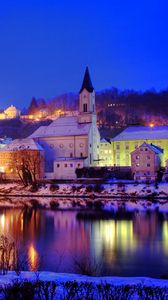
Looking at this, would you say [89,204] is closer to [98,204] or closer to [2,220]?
[98,204]

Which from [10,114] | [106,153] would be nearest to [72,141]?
[106,153]

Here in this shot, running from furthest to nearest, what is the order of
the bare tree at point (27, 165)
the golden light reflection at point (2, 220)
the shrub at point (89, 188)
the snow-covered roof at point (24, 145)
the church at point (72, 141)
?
1. the snow-covered roof at point (24, 145)
2. the church at point (72, 141)
3. the bare tree at point (27, 165)
4. the shrub at point (89, 188)
5. the golden light reflection at point (2, 220)

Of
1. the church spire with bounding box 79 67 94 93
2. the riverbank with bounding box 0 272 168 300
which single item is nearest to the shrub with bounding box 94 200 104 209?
the church spire with bounding box 79 67 94 93

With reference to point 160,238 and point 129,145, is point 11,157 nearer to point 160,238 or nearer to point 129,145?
point 129,145

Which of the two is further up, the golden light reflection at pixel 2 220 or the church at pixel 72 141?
the church at pixel 72 141

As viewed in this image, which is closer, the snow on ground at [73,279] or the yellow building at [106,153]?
the snow on ground at [73,279]

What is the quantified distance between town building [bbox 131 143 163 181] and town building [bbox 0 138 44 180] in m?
12.2

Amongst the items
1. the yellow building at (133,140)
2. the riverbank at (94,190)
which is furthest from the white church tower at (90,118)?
the riverbank at (94,190)

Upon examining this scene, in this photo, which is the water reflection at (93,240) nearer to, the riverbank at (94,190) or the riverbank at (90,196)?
the riverbank at (90,196)

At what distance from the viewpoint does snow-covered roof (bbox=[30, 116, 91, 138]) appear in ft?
189

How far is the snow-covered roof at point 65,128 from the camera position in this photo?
57575 mm

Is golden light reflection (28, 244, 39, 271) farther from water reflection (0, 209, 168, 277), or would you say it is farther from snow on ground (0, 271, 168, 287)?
snow on ground (0, 271, 168, 287)

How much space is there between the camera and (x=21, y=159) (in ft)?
180

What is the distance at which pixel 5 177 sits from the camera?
182 ft
